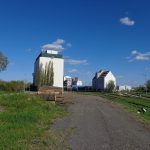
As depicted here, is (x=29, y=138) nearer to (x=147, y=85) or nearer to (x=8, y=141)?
(x=8, y=141)

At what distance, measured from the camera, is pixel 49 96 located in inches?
1506

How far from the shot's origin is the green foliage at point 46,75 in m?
119

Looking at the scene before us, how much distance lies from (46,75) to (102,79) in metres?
65.0

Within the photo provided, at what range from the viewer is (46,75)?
122 metres

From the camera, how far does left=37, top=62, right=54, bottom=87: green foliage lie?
118625mm

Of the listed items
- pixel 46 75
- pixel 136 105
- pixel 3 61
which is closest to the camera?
pixel 136 105

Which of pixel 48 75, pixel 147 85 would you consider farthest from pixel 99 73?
pixel 48 75

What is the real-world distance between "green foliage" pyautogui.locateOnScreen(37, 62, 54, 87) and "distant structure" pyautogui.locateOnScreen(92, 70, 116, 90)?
5487 centimetres

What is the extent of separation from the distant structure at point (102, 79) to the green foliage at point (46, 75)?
180ft

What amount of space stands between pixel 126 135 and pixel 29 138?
4.06m

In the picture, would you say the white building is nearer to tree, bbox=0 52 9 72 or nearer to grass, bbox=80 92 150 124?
tree, bbox=0 52 9 72

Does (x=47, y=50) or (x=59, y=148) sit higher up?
(x=47, y=50)

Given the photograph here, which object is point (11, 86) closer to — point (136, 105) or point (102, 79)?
point (136, 105)

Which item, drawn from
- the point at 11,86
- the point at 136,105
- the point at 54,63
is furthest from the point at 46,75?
the point at 136,105
